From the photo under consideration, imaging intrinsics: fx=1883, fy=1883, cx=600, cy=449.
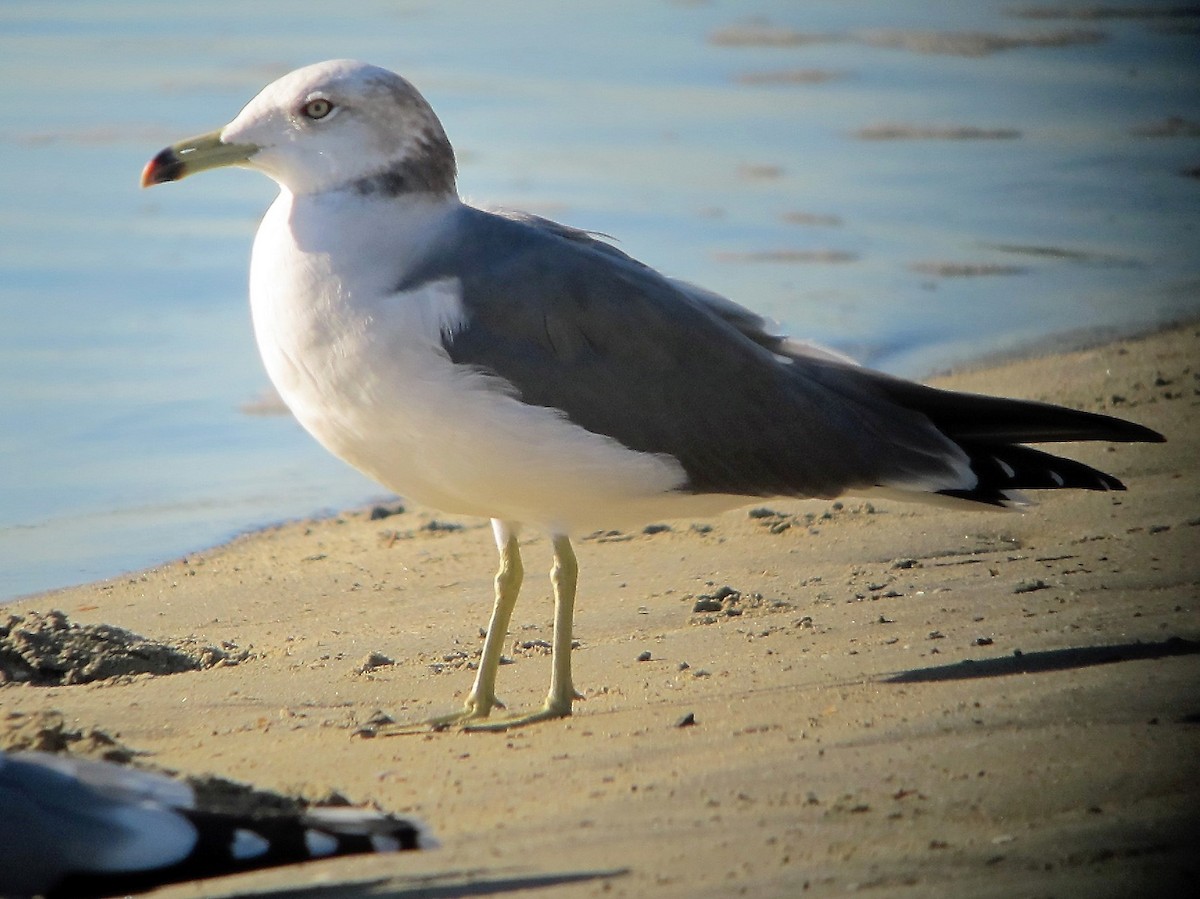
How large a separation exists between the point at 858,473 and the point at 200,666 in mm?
2132

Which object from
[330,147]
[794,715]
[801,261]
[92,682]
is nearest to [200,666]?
[92,682]

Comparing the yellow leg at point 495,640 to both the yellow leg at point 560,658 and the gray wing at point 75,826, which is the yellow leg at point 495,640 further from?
the gray wing at point 75,826

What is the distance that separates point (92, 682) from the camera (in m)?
5.66

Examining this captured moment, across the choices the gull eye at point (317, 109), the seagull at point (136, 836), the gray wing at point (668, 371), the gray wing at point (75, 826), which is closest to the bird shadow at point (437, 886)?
the seagull at point (136, 836)

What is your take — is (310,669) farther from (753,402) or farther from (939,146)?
(939,146)

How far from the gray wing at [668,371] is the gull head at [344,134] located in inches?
9.4

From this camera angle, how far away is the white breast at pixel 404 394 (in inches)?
202

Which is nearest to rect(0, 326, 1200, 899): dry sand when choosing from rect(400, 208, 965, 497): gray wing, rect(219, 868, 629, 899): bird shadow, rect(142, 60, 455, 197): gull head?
rect(219, 868, 629, 899): bird shadow

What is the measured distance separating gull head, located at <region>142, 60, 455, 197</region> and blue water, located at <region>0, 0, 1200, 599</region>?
112 inches

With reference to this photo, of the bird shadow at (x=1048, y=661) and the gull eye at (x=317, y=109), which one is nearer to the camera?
the bird shadow at (x=1048, y=661)

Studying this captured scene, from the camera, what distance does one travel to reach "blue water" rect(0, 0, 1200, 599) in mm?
9414

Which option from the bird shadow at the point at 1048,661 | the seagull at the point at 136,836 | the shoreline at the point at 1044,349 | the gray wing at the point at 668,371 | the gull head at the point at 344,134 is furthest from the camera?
the shoreline at the point at 1044,349

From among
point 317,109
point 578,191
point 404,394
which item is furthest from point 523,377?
point 578,191

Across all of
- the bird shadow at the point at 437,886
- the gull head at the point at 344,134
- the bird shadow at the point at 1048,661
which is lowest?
the bird shadow at the point at 1048,661
